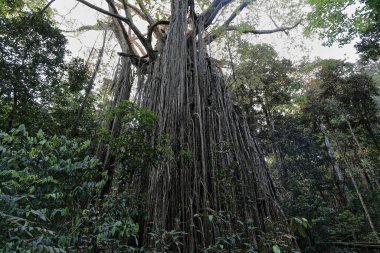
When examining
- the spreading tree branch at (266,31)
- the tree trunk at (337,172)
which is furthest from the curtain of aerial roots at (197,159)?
the tree trunk at (337,172)

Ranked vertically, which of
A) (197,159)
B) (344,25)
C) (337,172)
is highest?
(344,25)

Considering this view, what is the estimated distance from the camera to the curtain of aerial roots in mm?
2268

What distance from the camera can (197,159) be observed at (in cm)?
267

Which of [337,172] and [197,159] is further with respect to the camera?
[337,172]

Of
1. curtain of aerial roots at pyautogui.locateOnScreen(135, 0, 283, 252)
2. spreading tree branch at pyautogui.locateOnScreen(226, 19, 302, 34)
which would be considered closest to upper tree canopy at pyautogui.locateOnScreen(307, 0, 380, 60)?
spreading tree branch at pyautogui.locateOnScreen(226, 19, 302, 34)

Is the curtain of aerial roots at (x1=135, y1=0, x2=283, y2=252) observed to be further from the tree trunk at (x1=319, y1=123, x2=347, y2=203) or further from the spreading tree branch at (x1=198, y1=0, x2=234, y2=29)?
the tree trunk at (x1=319, y1=123, x2=347, y2=203)

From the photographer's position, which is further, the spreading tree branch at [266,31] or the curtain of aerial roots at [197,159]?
the spreading tree branch at [266,31]

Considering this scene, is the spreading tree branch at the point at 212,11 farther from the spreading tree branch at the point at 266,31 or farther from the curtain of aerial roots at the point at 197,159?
the curtain of aerial roots at the point at 197,159

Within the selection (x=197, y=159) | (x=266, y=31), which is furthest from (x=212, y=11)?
(x=197, y=159)

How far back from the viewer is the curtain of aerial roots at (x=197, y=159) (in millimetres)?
2268

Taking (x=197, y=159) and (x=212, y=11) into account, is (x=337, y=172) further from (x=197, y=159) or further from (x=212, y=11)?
(x=197, y=159)

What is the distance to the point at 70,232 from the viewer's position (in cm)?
138

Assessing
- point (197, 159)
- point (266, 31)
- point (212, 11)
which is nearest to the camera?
point (197, 159)

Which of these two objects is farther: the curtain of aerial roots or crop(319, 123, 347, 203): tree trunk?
crop(319, 123, 347, 203): tree trunk
